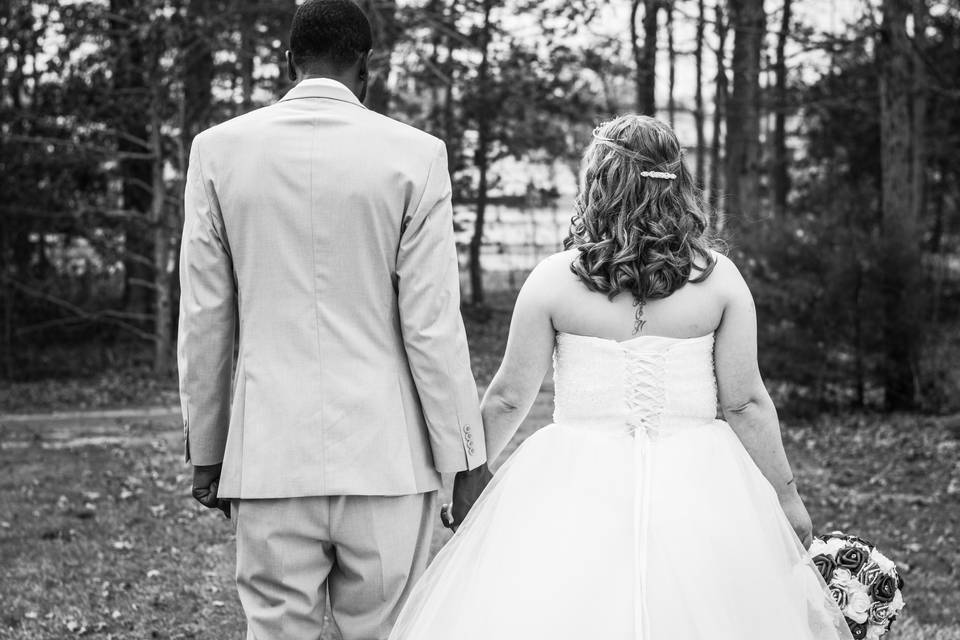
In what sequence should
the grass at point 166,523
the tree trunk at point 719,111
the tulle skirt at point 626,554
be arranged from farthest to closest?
1. the tree trunk at point 719,111
2. the grass at point 166,523
3. the tulle skirt at point 626,554

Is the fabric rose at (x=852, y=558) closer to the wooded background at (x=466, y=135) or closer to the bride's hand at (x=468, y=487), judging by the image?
the bride's hand at (x=468, y=487)

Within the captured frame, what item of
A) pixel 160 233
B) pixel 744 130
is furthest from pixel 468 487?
pixel 744 130

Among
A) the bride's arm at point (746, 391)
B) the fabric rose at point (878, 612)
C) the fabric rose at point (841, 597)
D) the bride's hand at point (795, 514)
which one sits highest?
the bride's arm at point (746, 391)

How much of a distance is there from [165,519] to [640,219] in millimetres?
5267

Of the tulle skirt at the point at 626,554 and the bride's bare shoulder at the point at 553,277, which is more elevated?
the bride's bare shoulder at the point at 553,277

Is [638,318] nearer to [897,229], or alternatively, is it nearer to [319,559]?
[319,559]

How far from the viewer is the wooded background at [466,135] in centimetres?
Result: 1122

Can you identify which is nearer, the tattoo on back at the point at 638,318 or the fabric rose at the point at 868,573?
the tattoo on back at the point at 638,318

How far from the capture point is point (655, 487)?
285 centimetres

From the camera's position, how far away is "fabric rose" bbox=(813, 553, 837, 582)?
3.13m

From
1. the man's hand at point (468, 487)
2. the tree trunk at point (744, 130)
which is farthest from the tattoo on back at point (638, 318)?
the tree trunk at point (744, 130)

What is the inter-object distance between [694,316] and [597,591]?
31.9 inches

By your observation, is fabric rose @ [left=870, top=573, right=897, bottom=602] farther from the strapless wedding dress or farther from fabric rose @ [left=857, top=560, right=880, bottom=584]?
the strapless wedding dress

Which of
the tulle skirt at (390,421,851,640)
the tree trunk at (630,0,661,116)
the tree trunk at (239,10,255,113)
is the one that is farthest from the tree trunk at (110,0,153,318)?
the tulle skirt at (390,421,851,640)
